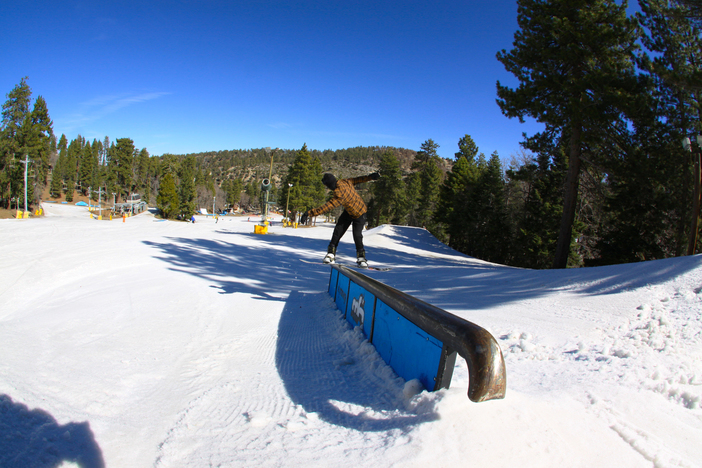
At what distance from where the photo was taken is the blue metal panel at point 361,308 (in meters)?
4.02

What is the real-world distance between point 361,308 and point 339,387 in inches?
57.4

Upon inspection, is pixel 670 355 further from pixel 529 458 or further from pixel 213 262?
pixel 213 262

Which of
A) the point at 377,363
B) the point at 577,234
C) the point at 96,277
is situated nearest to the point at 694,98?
the point at 577,234

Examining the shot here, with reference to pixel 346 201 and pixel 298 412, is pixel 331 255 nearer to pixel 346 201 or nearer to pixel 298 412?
pixel 346 201

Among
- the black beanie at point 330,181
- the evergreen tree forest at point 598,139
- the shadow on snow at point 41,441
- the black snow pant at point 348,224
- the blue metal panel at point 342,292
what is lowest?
the shadow on snow at point 41,441

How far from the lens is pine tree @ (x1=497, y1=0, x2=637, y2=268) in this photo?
14.7m

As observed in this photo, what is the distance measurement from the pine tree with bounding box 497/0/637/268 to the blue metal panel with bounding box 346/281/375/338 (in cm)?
1471

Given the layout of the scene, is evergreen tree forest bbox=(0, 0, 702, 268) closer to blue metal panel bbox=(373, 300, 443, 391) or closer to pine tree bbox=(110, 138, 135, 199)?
blue metal panel bbox=(373, 300, 443, 391)

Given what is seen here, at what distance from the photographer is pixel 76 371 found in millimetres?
3172

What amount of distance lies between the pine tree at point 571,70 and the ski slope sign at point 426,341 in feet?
50.2

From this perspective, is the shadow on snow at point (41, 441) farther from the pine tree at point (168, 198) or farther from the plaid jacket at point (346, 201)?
the pine tree at point (168, 198)

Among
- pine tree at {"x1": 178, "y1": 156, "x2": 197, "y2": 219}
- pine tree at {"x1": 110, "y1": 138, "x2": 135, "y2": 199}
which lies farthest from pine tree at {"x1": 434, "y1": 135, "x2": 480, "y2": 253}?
pine tree at {"x1": 110, "y1": 138, "x2": 135, "y2": 199}

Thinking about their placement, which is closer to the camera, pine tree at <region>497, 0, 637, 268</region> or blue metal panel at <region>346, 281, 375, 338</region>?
blue metal panel at <region>346, 281, 375, 338</region>

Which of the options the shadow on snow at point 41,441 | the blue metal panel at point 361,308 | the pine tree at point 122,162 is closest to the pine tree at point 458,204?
the blue metal panel at point 361,308
